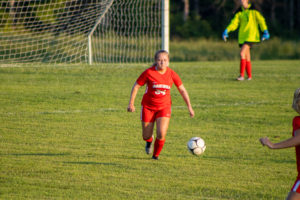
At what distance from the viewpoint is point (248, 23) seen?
43.9 ft

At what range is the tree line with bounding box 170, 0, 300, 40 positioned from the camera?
40.0 m

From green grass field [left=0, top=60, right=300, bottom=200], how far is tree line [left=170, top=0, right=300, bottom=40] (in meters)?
27.4

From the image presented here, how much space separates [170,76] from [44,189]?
2353 mm

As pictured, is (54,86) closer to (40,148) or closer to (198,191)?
(40,148)

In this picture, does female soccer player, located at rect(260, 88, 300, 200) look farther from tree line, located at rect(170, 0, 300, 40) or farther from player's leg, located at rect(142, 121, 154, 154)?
tree line, located at rect(170, 0, 300, 40)

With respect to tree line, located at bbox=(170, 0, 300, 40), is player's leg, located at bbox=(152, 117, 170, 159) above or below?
above

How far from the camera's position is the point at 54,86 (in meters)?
12.2

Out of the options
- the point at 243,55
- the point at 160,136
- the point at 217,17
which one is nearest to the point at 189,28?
the point at 217,17

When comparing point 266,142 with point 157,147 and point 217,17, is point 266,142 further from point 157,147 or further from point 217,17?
point 217,17

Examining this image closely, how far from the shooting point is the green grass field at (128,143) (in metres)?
4.74

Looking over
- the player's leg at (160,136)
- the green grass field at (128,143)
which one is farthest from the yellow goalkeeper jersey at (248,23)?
the player's leg at (160,136)

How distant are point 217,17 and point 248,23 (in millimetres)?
31869

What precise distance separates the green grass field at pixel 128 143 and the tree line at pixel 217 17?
27.4m

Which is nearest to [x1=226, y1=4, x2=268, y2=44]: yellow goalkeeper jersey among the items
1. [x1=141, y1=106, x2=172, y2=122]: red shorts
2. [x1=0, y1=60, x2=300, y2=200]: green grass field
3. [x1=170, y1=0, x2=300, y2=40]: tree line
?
[x1=0, y1=60, x2=300, y2=200]: green grass field
